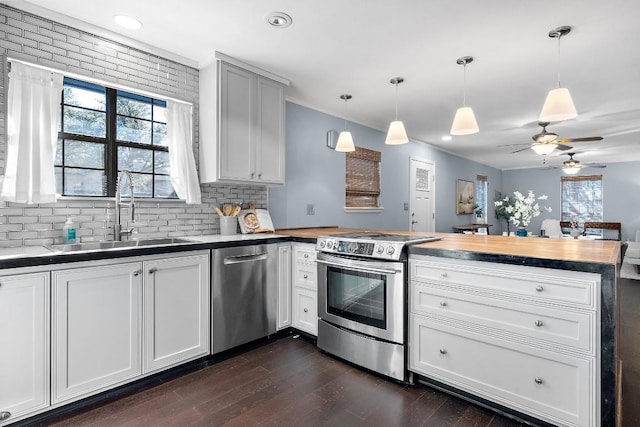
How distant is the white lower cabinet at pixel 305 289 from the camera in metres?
2.96

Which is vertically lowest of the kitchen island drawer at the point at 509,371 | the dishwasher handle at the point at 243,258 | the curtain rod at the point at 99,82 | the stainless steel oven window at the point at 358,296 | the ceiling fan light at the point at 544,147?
the kitchen island drawer at the point at 509,371

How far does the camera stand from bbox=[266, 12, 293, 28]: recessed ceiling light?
225 cm

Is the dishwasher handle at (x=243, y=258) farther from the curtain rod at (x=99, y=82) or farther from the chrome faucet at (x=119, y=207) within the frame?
the curtain rod at (x=99, y=82)

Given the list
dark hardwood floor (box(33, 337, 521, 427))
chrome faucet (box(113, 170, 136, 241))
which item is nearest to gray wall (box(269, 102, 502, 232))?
chrome faucet (box(113, 170, 136, 241))

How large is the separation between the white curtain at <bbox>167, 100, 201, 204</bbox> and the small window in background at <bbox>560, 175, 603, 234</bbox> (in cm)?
1047

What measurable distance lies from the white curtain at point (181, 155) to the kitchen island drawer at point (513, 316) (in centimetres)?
200

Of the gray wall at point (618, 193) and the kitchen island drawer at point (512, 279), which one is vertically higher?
the gray wall at point (618, 193)

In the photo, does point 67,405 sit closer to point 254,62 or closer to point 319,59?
point 254,62

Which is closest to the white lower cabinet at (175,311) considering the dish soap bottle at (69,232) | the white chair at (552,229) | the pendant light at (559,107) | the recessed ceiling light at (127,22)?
the dish soap bottle at (69,232)

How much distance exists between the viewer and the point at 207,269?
2.53 metres

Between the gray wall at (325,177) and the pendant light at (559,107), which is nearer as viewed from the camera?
the pendant light at (559,107)

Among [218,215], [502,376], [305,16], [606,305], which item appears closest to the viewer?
[606,305]

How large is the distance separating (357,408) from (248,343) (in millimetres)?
1178

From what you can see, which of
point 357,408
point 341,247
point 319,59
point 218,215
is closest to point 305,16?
point 319,59
